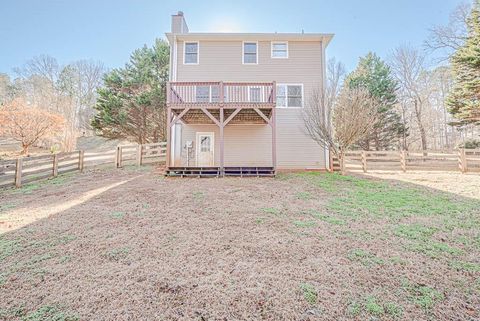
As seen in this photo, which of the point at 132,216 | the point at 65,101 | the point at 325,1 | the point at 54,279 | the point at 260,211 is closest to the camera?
the point at 54,279

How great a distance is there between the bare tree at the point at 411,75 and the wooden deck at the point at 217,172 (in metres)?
20.9

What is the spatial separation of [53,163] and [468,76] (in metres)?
24.4

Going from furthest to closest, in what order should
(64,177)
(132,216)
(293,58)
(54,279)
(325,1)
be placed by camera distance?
(325,1)
(293,58)
(64,177)
(132,216)
(54,279)

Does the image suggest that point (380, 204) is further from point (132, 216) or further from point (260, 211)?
point (132, 216)

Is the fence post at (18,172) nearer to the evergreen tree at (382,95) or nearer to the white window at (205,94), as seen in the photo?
the white window at (205,94)

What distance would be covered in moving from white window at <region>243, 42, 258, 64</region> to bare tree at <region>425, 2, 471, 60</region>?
1341 centimetres

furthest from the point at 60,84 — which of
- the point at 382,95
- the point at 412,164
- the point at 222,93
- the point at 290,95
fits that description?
the point at 412,164

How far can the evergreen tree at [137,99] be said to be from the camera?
16078 mm

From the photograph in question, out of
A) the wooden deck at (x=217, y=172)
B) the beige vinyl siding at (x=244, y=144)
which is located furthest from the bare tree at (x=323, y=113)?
the wooden deck at (x=217, y=172)

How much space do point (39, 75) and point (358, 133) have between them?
34.8 metres

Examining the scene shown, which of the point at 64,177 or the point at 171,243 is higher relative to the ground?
the point at 64,177

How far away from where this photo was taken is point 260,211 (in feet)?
17.9

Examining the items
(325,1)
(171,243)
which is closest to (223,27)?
(325,1)

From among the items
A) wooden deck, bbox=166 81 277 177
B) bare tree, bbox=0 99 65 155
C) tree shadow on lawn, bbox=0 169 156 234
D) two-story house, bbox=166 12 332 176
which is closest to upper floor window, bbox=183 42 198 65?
two-story house, bbox=166 12 332 176
